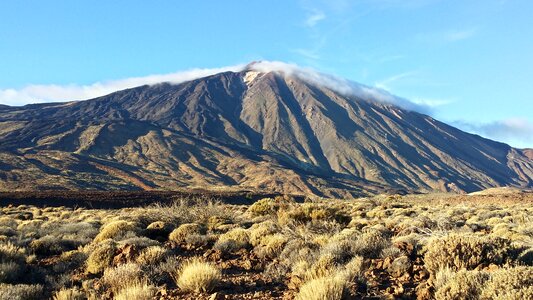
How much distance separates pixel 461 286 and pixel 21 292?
23.0 feet

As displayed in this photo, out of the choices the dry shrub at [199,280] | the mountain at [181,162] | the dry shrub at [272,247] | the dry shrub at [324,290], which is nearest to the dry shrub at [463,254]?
the dry shrub at [324,290]

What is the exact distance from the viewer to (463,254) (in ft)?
24.3

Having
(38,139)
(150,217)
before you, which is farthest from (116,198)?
(38,139)

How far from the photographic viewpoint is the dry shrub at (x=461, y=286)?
222 inches

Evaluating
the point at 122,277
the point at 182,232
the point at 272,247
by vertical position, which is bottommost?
the point at 182,232

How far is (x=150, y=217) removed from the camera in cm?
1805

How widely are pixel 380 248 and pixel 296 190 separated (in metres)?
101

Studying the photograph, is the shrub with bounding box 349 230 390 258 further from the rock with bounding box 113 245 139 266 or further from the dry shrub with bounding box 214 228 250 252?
the rock with bounding box 113 245 139 266

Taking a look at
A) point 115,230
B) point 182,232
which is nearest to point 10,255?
point 115,230

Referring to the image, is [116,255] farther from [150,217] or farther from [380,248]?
[150,217]

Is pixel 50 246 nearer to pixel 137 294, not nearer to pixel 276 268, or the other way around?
pixel 137 294

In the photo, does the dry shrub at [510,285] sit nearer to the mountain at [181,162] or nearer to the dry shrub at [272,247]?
the dry shrub at [272,247]

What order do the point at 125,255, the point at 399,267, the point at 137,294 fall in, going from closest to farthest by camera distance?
the point at 137,294 → the point at 399,267 → the point at 125,255

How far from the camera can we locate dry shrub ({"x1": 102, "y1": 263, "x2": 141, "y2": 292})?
7.56m
